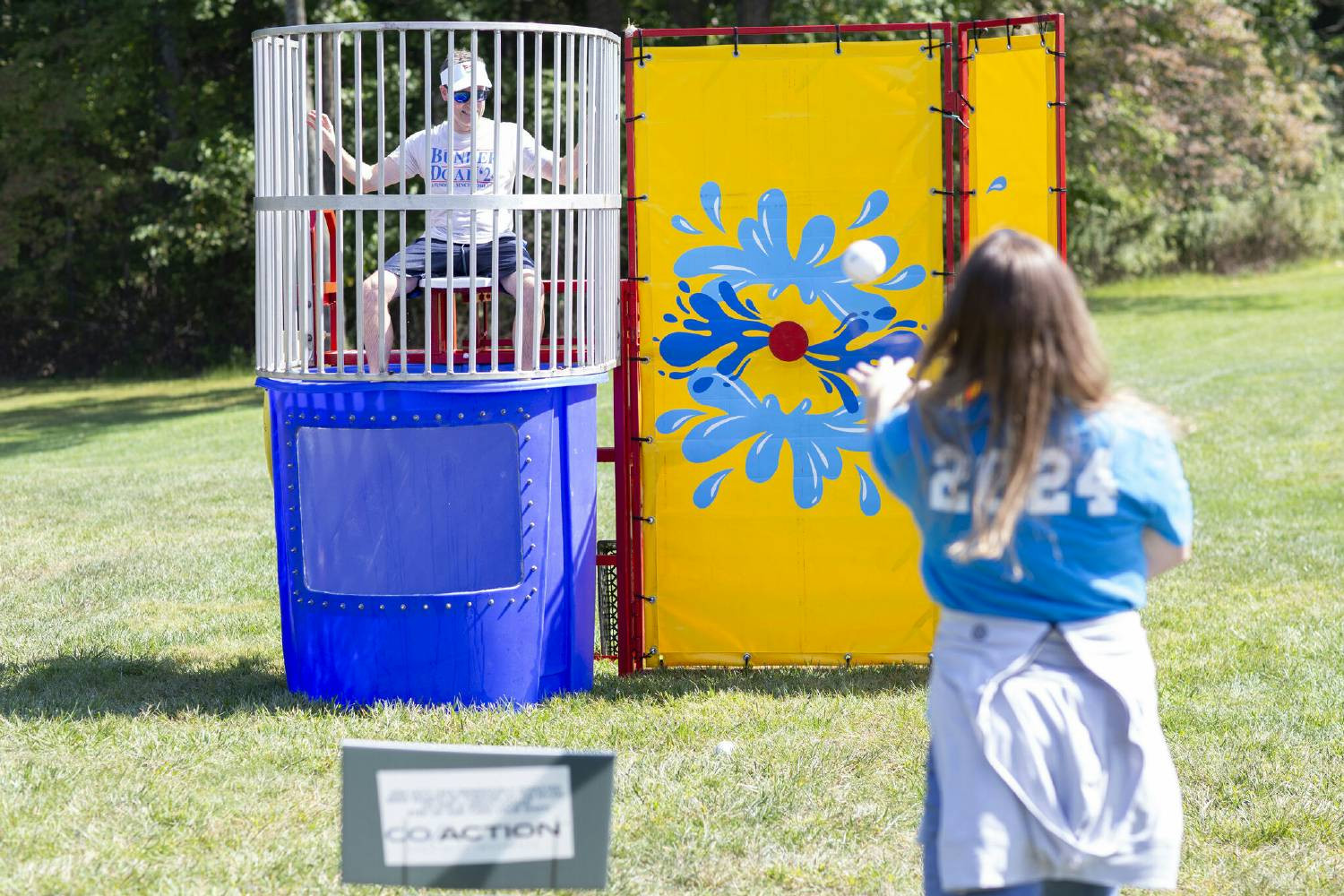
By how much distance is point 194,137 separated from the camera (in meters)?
22.6

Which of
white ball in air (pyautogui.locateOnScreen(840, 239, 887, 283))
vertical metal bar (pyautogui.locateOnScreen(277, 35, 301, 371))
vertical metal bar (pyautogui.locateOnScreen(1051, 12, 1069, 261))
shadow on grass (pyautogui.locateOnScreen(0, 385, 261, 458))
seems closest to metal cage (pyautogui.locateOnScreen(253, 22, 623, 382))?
vertical metal bar (pyautogui.locateOnScreen(277, 35, 301, 371))

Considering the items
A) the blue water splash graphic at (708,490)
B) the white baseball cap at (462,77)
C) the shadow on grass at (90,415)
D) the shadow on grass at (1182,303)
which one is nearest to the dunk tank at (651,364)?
the blue water splash graphic at (708,490)

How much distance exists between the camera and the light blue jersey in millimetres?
2725

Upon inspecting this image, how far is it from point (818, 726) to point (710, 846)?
4.00ft

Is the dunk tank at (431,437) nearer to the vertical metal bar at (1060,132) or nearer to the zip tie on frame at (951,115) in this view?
the zip tie on frame at (951,115)

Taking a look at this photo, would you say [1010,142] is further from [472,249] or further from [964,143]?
[472,249]

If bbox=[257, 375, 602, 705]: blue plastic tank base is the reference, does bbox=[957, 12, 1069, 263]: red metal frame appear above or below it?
above

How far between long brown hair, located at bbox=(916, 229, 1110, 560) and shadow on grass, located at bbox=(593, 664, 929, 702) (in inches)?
137

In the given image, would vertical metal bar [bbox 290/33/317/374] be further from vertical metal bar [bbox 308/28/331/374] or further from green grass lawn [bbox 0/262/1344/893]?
green grass lawn [bbox 0/262/1344/893]

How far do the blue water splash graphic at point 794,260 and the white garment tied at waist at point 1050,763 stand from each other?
11.2ft

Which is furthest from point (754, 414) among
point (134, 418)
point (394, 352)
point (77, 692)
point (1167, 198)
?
point (1167, 198)

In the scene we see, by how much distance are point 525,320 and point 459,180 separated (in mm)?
629

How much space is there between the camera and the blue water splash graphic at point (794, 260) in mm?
6129

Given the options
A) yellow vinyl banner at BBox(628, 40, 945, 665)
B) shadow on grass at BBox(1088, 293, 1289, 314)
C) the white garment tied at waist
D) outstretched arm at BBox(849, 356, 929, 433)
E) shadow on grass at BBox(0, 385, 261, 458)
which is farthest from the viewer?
shadow on grass at BBox(1088, 293, 1289, 314)
